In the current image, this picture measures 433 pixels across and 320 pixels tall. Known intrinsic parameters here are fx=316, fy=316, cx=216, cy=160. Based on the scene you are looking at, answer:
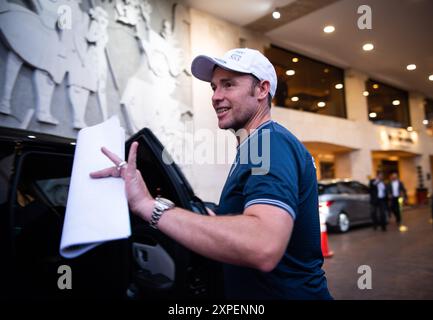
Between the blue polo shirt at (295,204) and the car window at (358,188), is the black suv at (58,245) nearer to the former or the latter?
the blue polo shirt at (295,204)

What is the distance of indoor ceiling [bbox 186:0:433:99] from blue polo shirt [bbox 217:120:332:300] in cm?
753

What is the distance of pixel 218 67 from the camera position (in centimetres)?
133

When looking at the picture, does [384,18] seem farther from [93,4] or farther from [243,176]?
[243,176]

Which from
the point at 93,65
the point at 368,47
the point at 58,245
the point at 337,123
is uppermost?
the point at 368,47

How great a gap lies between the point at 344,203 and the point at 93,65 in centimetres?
740

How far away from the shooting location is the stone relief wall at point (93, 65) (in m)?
4.98

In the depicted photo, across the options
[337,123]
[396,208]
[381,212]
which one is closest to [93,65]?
[381,212]

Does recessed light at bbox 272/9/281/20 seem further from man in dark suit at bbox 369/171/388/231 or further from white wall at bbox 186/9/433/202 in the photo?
man in dark suit at bbox 369/171/388/231

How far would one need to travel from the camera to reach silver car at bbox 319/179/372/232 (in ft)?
28.6

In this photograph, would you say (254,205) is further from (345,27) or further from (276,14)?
(345,27)

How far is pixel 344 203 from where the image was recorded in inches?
357

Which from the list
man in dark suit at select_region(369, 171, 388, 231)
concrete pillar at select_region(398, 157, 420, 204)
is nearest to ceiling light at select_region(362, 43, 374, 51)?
man in dark suit at select_region(369, 171, 388, 231)

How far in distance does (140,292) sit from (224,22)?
317 inches

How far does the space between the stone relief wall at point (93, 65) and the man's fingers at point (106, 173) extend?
189 inches
